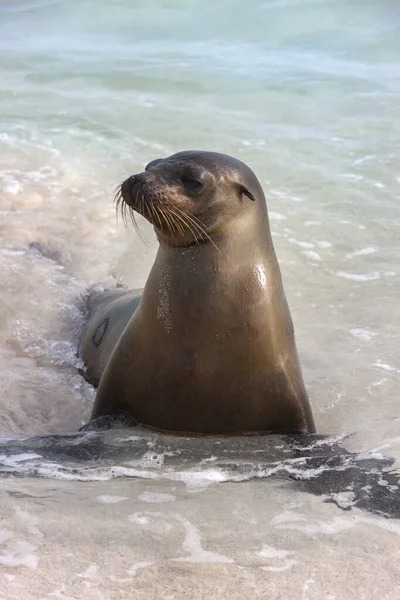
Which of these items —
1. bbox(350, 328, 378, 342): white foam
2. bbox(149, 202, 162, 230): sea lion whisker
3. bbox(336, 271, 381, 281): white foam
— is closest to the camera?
bbox(149, 202, 162, 230): sea lion whisker

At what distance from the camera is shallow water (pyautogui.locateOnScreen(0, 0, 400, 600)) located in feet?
9.28

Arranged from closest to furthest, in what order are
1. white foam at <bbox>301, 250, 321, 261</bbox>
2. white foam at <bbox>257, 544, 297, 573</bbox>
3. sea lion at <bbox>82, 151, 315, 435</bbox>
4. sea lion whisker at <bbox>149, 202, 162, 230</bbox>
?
white foam at <bbox>257, 544, 297, 573</bbox> → sea lion whisker at <bbox>149, 202, 162, 230</bbox> → sea lion at <bbox>82, 151, 315, 435</bbox> → white foam at <bbox>301, 250, 321, 261</bbox>

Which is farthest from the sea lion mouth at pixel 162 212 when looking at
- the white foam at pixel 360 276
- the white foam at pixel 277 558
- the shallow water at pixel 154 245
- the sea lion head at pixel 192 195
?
the white foam at pixel 360 276

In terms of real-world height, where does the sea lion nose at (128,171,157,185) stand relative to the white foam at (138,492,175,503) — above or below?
above

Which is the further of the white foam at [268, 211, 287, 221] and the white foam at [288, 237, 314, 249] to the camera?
the white foam at [268, 211, 287, 221]

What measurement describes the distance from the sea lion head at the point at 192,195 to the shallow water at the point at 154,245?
93cm

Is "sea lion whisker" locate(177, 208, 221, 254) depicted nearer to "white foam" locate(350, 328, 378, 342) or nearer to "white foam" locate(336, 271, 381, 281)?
"white foam" locate(350, 328, 378, 342)

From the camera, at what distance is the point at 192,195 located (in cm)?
400

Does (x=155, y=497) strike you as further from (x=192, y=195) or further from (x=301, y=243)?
(x=301, y=243)

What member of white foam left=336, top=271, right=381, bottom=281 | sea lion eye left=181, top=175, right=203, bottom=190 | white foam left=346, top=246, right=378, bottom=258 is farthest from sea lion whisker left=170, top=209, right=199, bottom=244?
white foam left=346, top=246, right=378, bottom=258

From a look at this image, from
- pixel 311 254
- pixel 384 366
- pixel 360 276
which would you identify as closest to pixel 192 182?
pixel 384 366

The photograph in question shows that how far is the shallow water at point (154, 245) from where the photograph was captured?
283 cm

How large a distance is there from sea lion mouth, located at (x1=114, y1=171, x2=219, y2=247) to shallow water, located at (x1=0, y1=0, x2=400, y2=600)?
2.91 feet

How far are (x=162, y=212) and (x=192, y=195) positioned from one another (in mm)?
208
